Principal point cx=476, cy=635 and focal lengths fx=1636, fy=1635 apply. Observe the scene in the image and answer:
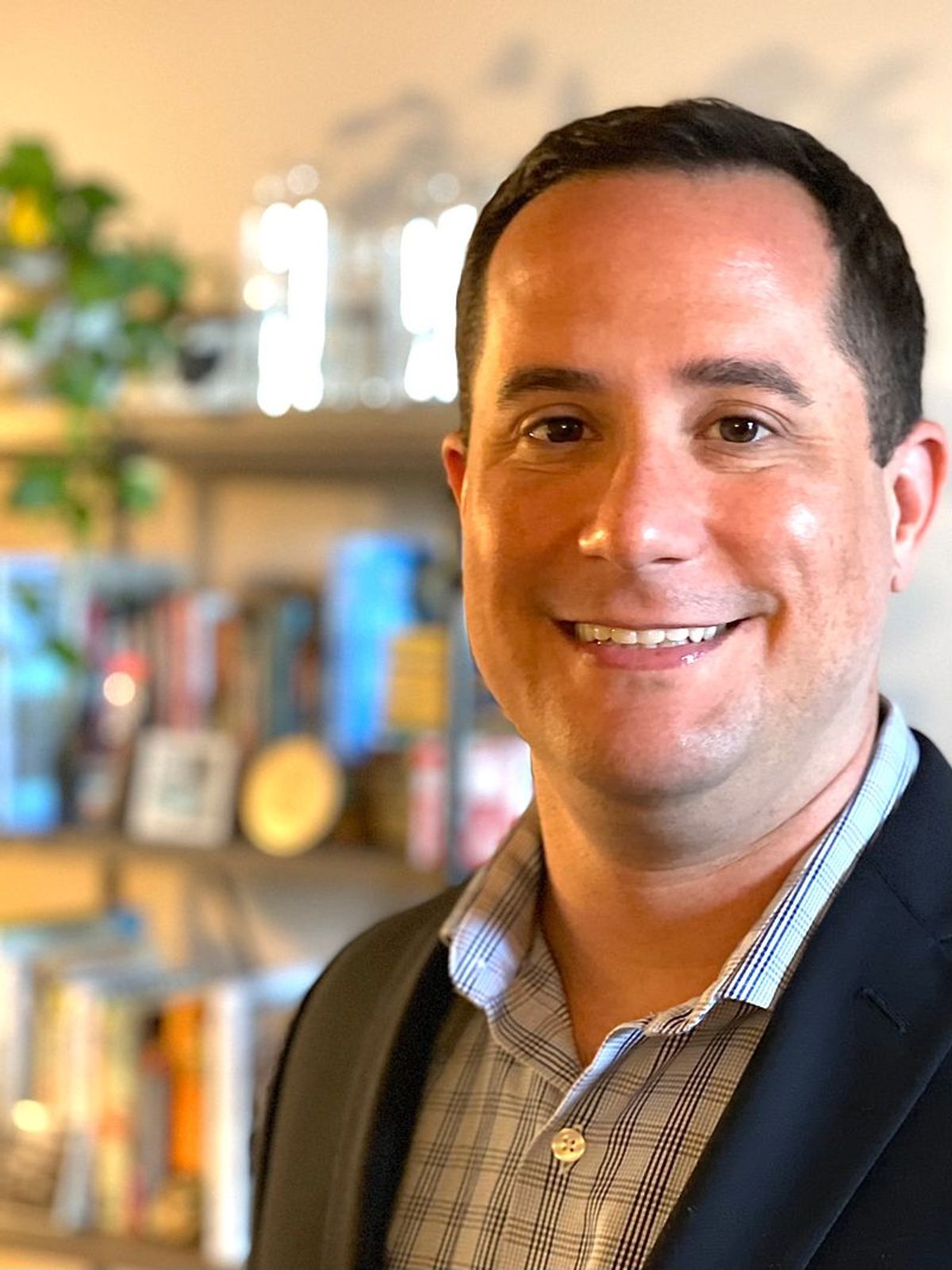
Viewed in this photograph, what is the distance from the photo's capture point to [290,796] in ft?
7.34

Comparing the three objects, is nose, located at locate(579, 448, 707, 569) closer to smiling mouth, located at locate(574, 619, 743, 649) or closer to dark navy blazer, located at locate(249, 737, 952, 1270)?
smiling mouth, located at locate(574, 619, 743, 649)

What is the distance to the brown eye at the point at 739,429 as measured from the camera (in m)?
1.04

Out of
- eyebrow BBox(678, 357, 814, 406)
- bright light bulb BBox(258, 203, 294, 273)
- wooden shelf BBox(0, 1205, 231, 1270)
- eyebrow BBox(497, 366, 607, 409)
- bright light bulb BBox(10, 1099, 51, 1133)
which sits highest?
bright light bulb BBox(258, 203, 294, 273)

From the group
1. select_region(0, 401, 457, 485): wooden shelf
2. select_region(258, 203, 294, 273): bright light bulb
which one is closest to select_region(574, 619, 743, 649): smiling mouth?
select_region(0, 401, 457, 485): wooden shelf

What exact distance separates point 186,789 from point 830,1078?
1.51m

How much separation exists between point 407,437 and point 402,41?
2.31ft

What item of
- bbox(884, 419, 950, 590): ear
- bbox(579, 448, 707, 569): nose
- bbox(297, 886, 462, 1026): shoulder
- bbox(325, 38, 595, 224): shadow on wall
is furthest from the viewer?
bbox(325, 38, 595, 224): shadow on wall

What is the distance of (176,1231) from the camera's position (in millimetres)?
2225

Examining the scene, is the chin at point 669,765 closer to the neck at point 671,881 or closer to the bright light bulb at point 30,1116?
the neck at point 671,881

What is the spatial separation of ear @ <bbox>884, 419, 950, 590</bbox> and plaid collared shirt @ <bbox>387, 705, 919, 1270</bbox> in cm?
11

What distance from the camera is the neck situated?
41.8 inches

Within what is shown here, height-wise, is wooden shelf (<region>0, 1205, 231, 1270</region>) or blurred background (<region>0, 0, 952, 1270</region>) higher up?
blurred background (<region>0, 0, 952, 1270</region>)

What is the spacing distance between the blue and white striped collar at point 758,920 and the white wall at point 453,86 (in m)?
1.03

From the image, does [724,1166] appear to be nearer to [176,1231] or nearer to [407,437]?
[407,437]
